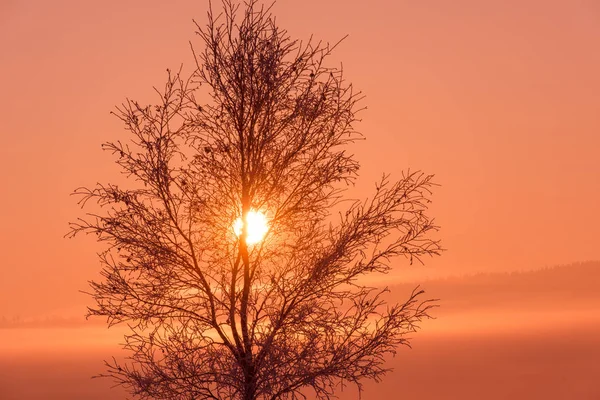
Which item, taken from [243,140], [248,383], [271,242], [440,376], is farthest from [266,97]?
[440,376]

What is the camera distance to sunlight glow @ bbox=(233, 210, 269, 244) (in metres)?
19.0

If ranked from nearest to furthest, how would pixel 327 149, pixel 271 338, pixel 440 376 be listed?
pixel 271 338, pixel 327 149, pixel 440 376

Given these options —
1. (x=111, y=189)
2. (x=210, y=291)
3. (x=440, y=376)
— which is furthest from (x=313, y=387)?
(x=440, y=376)

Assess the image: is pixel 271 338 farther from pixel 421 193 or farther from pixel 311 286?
pixel 421 193

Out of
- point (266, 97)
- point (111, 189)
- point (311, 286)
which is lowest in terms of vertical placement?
point (311, 286)

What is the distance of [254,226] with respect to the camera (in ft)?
62.7

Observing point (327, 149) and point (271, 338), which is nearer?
point (271, 338)

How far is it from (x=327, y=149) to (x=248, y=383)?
4.99 meters

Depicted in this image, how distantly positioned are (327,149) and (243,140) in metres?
1.74

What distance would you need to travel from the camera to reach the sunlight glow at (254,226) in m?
19.0

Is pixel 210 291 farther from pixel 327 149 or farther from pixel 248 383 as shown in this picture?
pixel 327 149

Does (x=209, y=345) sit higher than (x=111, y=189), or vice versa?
(x=111, y=189)

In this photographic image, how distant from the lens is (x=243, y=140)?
63.2 feet

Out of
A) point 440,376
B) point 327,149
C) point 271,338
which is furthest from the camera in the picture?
point 440,376
